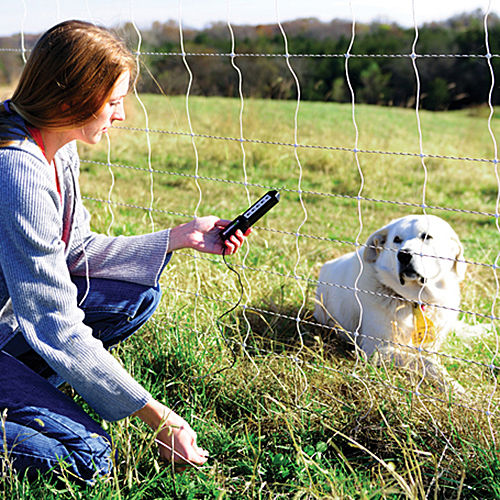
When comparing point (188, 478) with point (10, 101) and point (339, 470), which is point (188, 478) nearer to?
point (339, 470)

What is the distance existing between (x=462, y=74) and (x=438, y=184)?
532 inches

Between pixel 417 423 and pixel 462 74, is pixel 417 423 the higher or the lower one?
the higher one

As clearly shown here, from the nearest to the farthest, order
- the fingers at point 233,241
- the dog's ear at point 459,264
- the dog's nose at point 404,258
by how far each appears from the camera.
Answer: the fingers at point 233,241 → the dog's nose at point 404,258 → the dog's ear at point 459,264

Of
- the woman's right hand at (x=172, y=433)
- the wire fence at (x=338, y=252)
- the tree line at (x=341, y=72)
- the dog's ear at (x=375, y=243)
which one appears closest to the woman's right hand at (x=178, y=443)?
the woman's right hand at (x=172, y=433)

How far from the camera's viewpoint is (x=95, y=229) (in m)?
3.62

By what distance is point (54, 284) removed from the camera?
1.60 meters

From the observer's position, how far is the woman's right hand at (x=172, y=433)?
1.66 metres

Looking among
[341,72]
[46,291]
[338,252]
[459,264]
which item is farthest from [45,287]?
[341,72]

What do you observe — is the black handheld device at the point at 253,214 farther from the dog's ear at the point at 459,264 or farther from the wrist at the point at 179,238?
the dog's ear at the point at 459,264

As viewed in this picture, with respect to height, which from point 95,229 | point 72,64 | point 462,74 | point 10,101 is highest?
point 72,64

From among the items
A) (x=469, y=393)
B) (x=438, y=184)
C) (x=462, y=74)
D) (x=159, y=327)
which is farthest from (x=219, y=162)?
(x=462, y=74)

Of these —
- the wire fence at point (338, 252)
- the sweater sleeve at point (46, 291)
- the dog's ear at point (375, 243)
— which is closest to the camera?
the sweater sleeve at point (46, 291)

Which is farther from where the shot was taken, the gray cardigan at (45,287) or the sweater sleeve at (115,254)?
the sweater sleeve at (115,254)

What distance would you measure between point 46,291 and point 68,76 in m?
0.58
